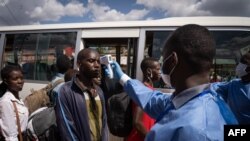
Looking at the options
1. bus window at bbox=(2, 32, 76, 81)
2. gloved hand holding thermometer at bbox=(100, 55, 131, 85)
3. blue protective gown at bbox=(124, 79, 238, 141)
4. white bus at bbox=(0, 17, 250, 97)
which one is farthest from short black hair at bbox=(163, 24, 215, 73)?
bus window at bbox=(2, 32, 76, 81)

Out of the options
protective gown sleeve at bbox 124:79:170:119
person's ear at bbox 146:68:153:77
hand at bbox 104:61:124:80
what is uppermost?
hand at bbox 104:61:124:80

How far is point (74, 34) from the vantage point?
22.3 feet

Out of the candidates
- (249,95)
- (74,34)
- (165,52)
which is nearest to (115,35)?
(74,34)

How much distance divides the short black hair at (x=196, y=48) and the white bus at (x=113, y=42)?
13.4 feet

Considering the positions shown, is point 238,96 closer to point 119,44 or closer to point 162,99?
point 162,99

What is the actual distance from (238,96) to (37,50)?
5.39 m

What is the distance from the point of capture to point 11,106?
3.31 meters

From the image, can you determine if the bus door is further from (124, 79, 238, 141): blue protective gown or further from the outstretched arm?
(124, 79, 238, 141): blue protective gown

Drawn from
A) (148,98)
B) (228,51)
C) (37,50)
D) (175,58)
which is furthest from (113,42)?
(175,58)

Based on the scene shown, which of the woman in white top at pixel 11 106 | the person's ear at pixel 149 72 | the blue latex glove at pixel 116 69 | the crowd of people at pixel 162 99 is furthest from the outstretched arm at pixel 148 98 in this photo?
the woman in white top at pixel 11 106

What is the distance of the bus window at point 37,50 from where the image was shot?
696 centimetres

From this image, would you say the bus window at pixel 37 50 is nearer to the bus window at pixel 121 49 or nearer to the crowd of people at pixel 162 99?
the bus window at pixel 121 49

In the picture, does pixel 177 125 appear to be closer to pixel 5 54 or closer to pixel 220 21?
pixel 220 21

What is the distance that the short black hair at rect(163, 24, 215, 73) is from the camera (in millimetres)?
1603
